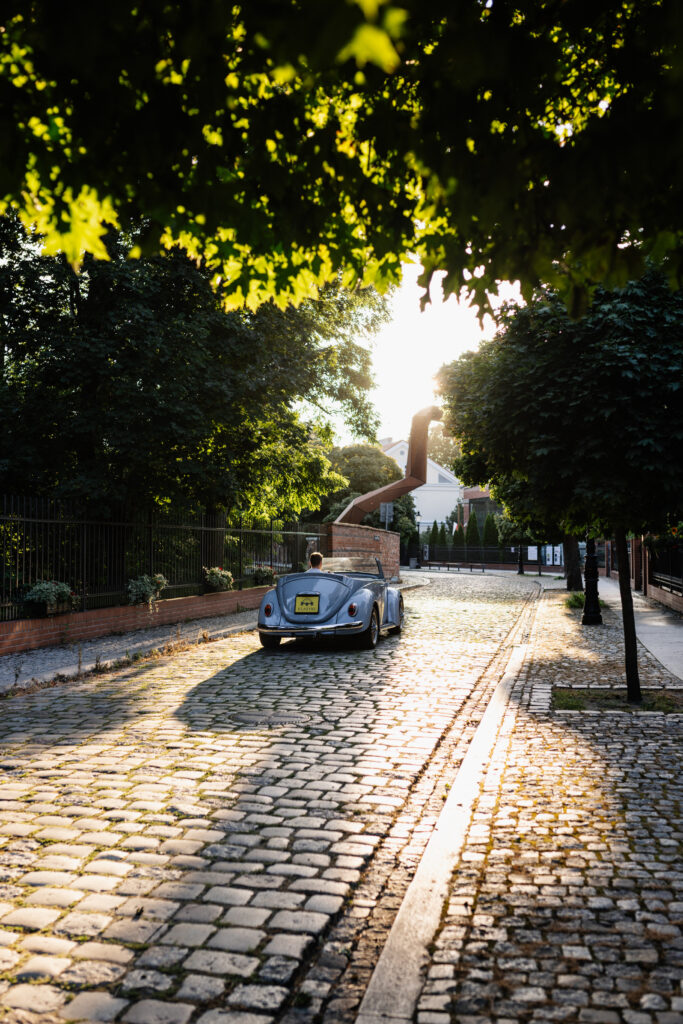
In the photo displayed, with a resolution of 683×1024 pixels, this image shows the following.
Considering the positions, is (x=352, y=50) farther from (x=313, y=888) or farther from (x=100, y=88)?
(x=313, y=888)

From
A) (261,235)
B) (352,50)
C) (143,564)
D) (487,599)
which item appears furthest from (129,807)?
(487,599)

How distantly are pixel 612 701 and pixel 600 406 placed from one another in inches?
115

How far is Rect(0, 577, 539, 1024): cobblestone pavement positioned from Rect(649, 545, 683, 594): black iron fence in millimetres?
12427

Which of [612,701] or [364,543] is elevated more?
[364,543]

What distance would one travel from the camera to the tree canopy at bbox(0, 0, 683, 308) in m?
2.73

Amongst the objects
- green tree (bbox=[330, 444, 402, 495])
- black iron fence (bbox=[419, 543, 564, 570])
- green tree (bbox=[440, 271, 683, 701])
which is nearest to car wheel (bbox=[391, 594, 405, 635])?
green tree (bbox=[440, 271, 683, 701])

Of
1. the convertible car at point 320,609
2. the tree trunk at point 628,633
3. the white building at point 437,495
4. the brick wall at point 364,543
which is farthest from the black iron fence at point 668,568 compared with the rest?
the white building at point 437,495

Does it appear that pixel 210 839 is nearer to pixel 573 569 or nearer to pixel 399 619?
pixel 399 619

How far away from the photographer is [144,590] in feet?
47.3

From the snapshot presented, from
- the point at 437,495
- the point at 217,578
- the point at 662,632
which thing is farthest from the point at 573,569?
the point at 437,495

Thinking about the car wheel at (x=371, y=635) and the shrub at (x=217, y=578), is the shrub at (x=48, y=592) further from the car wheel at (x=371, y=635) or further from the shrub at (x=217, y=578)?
the shrub at (x=217, y=578)

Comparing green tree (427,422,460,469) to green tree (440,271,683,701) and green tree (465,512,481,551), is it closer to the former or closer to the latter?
green tree (465,512,481,551)

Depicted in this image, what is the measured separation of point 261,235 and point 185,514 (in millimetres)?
14073

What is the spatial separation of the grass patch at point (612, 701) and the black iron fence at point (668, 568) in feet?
37.2
